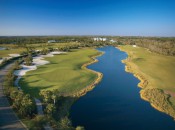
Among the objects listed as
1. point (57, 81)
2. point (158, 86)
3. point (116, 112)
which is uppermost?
point (57, 81)

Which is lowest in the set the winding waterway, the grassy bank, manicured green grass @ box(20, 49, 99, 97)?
the winding waterway

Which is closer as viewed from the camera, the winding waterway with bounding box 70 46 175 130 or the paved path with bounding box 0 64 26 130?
the paved path with bounding box 0 64 26 130

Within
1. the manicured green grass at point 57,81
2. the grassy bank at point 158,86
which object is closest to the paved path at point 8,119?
the manicured green grass at point 57,81

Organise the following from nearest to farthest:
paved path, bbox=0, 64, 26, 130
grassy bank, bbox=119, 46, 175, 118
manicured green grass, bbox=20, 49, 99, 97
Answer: paved path, bbox=0, 64, 26, 130 → grassy bank, bbox=119, 46, 175, 118 → manicured green grass, bbox=20, 49, 99, 97

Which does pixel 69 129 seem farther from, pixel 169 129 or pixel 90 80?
pixel 90 80

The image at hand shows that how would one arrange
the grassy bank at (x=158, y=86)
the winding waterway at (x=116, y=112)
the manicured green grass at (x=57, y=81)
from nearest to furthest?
the winding waterway at (x=116, y=112)
the grassy bank at (x=158, y=86)
the manicured green grass at (x=57, y=81)

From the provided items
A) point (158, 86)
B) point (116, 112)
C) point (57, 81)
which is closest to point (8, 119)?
point (116, 112)

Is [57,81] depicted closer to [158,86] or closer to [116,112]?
[116,112]

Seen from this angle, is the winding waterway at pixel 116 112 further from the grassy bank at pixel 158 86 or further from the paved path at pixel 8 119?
the paved path at pixel 8 119

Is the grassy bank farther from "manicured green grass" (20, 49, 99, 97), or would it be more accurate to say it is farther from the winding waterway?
"manicured green grass" (20, 49, 99, 97)

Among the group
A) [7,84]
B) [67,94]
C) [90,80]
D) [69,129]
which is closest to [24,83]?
[7,84]

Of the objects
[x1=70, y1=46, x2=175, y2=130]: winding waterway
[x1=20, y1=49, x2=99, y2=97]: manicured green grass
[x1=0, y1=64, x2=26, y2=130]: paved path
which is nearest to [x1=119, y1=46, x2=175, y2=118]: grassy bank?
[x1=70, y1=46, x2=175, y2=130]: winding waterway
